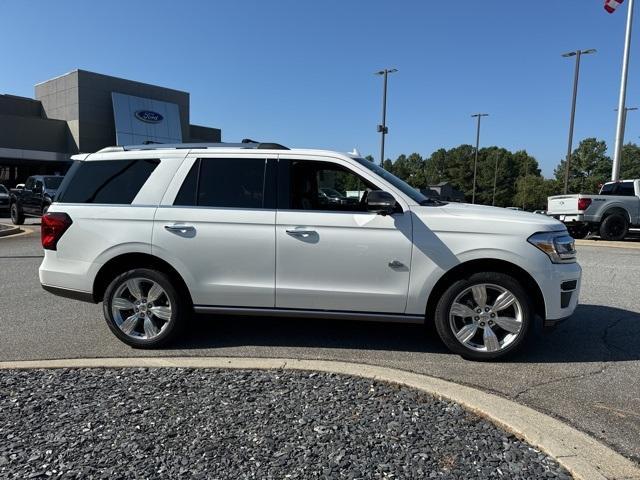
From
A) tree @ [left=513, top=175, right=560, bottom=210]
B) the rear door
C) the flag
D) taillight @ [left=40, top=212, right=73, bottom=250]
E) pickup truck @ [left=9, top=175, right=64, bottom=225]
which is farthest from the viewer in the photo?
tree @ [left=513, top=175, right=560, bottom=210]

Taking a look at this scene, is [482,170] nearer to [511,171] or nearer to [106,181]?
[511,171]

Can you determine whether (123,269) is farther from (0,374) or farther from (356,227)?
(356,227)

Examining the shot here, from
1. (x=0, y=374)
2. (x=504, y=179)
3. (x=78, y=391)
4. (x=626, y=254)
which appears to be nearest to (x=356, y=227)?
(x=78, y=391)

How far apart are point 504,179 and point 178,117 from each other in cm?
8447

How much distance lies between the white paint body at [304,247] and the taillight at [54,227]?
65 mm

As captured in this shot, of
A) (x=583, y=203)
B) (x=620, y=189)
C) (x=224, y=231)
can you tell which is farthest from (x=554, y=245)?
(x=620, y=189)

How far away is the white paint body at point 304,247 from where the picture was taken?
420 cm

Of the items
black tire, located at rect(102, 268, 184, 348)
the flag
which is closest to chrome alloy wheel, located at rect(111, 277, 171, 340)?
black tire, located at rect(102, 268, 184, 348)

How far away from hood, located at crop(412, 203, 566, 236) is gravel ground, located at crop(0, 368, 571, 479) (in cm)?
144

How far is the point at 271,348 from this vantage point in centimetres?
470

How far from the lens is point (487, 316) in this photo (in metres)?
4.26

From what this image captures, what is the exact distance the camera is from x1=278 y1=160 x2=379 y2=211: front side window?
177 inches

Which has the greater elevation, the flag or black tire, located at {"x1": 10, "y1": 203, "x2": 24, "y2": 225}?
the flag

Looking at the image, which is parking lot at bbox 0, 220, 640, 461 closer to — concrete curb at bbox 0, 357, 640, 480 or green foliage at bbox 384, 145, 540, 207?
concrete curb at bbox 0, 357, 640, 480
